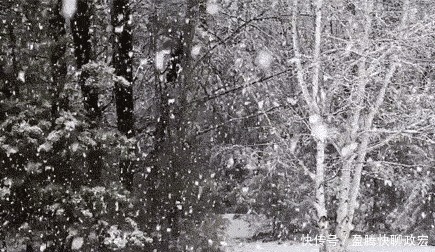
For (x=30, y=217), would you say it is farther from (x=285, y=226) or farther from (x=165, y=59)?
(x=285, y=226)

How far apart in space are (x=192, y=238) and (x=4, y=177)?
3.33 metres

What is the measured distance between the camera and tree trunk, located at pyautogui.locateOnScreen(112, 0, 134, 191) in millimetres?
9477

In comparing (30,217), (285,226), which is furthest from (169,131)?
(285,226)

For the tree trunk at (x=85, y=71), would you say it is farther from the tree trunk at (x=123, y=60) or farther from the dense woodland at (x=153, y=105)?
the tree trunk at (x=123, y=60)

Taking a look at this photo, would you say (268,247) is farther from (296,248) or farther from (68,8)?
(68,8)

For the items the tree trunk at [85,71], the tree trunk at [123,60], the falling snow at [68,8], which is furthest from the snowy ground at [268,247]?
the falling snow at [68,8]

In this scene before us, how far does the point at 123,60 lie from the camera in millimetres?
9508

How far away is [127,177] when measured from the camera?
9.07 metres

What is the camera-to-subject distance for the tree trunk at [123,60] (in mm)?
9477

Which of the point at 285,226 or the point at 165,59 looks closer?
the point at 165,59

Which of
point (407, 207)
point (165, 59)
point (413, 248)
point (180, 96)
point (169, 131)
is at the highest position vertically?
point (165, 59)

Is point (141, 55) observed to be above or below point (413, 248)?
above

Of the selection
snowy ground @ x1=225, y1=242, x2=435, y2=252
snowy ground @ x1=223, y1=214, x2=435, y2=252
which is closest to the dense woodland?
snowy ground @ x1=223, y1=214, x2=435, y2=252

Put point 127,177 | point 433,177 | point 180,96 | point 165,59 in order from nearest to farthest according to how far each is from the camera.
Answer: point 127,177 < point 180,96 < point 165,59 < point 433,177
